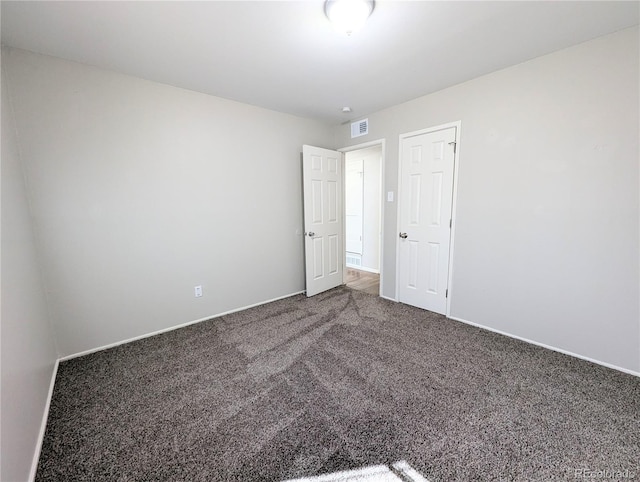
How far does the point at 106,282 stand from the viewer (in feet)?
7.67

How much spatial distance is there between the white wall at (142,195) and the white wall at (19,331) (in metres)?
0.16

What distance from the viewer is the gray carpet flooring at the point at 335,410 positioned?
4.31ft

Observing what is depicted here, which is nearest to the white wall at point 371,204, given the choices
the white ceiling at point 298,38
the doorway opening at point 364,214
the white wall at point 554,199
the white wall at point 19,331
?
the doorway opening at point 364,214

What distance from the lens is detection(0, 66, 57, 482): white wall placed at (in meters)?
1.15

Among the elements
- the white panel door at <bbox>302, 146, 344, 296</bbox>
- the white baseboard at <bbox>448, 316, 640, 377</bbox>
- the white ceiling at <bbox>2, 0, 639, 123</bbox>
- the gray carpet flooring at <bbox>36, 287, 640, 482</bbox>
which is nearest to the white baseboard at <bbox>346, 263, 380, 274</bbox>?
the white panel door at <bbox>302, 146, 344, 296</bbox>

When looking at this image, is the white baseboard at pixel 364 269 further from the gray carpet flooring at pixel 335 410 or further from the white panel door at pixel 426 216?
the gray carpet flooring at pixel 335 410

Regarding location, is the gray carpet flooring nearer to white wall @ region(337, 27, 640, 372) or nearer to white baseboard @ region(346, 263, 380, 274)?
white wall @ region(337, 27, 640, 372)

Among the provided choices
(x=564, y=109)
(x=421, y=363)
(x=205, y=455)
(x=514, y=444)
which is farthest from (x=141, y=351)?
(x=564, y=109)

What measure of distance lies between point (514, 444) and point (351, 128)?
11.6ft

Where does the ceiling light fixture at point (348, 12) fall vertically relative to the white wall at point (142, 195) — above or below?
above

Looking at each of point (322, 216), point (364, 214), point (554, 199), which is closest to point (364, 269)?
point (364, 214)

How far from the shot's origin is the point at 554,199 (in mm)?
2150

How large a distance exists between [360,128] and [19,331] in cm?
362

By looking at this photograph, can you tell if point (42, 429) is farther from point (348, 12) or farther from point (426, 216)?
point (426, 216)
